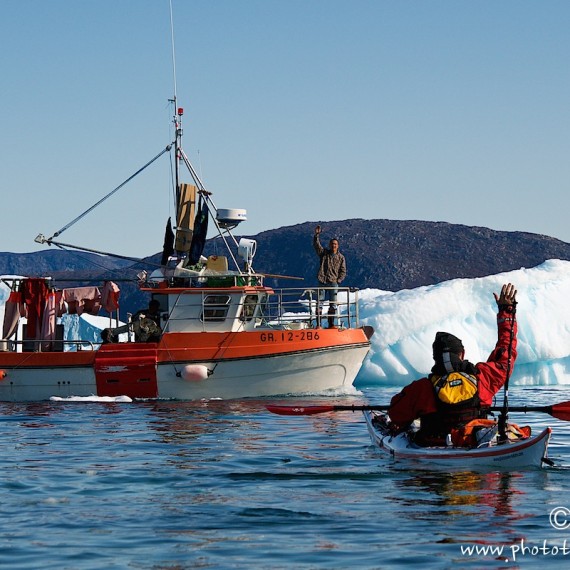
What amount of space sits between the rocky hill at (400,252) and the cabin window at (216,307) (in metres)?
79.1

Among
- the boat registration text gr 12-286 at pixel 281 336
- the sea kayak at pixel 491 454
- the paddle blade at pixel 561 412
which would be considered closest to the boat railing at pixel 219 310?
the boat registration text gr 12-286 at pixel 281 336

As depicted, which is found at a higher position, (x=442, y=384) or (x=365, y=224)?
(x=365, y=224)

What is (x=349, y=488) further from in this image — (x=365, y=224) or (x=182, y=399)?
(x=365, y=224)

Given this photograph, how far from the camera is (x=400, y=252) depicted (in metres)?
126

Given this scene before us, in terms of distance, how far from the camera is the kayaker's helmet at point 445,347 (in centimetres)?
1252

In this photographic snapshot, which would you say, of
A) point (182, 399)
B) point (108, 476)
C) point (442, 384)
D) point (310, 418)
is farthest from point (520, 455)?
point (182, 399)

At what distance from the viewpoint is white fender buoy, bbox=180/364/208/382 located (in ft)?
82.3

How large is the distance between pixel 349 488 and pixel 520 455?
6.56ft

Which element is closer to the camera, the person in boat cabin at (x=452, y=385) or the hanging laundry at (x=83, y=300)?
the person in boat cabin at (x=452, y=385)

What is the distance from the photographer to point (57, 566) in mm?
8562

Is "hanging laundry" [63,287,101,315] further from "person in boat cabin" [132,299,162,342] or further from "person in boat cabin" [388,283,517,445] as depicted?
"person in boat cabin" [388,283,517,445]

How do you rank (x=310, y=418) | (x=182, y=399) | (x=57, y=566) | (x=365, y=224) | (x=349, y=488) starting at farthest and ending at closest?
(x=365, y=224)
(x=182, y=399)
(x=310, y=418)
(x=349, y=488)
(x=57, y=566)

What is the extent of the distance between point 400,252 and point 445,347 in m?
114

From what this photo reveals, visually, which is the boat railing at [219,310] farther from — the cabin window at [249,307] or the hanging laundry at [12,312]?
the hanging laundry at [12,312]
